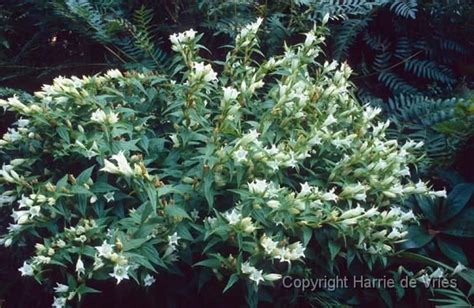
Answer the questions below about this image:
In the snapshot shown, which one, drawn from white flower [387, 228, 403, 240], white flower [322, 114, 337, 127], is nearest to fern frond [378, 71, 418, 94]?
white flower [322, 114, 337, 127]

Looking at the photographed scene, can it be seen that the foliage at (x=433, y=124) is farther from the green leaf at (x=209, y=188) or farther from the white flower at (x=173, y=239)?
the white flower at (x=173, y=239)

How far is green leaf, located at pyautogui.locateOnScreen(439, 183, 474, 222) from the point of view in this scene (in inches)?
117

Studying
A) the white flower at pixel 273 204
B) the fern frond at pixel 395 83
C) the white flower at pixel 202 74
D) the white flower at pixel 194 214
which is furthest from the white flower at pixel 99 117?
the fern frond at pixel 395 83

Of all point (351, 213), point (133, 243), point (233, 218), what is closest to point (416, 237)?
point (351, 213)

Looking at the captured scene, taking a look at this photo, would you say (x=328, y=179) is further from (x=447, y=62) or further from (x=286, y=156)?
(x=447, y=62)

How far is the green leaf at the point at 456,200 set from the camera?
297 centimetres

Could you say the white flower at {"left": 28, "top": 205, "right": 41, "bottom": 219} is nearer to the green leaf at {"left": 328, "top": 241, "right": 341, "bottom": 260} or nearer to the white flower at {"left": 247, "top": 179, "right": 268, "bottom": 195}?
the white flower at {"left": 247, "top": 179, "right": 268, "bottom": 195}

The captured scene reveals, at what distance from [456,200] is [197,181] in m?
1.42

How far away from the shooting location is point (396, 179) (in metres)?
2.65

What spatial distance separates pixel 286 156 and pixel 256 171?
13cm

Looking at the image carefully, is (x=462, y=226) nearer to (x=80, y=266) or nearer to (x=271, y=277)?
(x=271, y=277)

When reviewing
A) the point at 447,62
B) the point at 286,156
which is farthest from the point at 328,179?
the point at 447,62

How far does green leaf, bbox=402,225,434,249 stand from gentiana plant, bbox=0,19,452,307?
0.20 m

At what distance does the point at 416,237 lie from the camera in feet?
9.41
